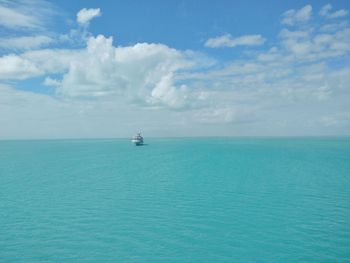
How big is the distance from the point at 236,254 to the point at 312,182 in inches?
1570

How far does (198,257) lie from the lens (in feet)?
82.5

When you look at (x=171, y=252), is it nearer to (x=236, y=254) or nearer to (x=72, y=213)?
(x=236, y=254)

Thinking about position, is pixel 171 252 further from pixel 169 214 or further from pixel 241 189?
pixel 241 189

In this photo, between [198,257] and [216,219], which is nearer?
[198,257]

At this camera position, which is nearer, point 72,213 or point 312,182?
point 72,213

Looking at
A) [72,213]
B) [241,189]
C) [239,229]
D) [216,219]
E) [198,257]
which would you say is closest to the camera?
[198,257]

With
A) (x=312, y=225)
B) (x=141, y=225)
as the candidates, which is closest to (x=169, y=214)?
(x=141, y=225)

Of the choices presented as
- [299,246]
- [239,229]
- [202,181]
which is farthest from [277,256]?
[202,181]

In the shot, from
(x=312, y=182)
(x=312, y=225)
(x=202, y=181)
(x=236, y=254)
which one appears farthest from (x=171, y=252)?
(x=312, y=182)

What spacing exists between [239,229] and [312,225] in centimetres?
912

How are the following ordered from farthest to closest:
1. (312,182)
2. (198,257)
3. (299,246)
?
1. (312,182)
2. (299,246)
3. (198,257)

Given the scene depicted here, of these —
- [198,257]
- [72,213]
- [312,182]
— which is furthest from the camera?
[312,182]

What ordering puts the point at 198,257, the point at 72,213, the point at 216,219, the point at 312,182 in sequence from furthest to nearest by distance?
the point at 312,182
the point at 72,213
the point at 216,219
the point at 198,257

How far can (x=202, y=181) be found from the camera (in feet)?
199
